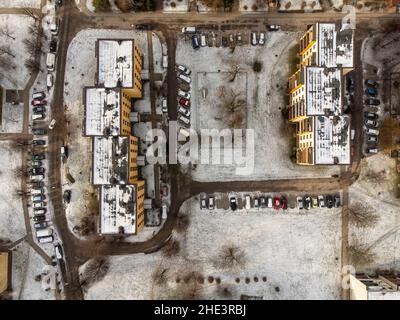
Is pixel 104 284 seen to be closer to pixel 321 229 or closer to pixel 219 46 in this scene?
pixel 321 229

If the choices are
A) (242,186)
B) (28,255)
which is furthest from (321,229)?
(28,255)

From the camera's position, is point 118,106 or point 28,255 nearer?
point 118,106

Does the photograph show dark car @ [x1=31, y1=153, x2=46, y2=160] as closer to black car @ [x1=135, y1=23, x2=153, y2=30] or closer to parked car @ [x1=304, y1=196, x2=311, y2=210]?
black car @ [x1=135, y1=23, x2=153, y2=30]

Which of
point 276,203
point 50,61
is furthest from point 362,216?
point 50,61

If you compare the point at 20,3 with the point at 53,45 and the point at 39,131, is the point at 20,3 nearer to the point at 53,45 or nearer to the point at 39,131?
the point at 53,45

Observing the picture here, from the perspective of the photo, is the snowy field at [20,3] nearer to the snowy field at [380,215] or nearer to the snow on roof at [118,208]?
the snow on roof at [118,208]

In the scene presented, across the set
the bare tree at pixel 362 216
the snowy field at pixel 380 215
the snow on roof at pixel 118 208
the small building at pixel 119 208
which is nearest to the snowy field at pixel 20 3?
the small building at pixel 119 208

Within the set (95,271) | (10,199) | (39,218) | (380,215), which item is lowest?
(95,271)
